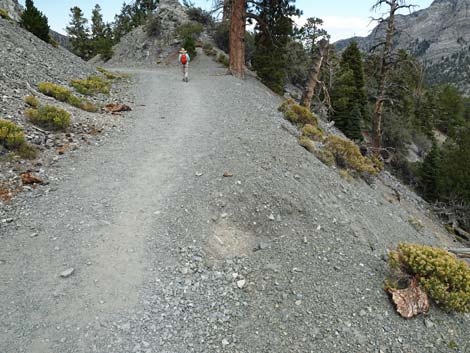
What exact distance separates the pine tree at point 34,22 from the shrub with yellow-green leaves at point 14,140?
13.6 meters

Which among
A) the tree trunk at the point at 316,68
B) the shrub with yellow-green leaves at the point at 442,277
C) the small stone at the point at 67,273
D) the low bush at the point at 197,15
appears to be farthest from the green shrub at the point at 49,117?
the low bush at the point at 197,15

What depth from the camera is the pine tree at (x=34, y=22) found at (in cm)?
1750

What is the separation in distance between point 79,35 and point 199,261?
6305 centimetres

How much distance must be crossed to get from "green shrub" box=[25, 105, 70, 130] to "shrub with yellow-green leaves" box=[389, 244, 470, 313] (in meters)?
9.04

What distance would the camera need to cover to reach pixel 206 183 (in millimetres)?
6980

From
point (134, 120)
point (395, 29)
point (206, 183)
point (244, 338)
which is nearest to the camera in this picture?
point (244, 338)

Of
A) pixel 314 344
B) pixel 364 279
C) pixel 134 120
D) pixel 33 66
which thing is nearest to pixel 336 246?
pixel 364 279

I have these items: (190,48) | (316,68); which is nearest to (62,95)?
(316,68)

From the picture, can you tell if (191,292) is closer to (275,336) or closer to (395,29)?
(275,336)

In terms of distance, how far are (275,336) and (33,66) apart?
531 inches

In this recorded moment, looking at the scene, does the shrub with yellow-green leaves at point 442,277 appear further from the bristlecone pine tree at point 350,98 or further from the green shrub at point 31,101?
the bristlecone pine tree at point 350,98

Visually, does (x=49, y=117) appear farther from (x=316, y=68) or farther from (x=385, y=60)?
(x=385, y=60)

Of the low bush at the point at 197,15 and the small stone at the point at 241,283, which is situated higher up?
the low bush at the point at 197,15

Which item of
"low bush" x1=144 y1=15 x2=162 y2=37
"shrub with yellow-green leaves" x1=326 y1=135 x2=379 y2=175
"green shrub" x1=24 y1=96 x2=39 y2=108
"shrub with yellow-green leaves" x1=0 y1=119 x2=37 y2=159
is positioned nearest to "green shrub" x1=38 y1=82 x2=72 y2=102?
"green shrub" x1=24 y1=96 x2=39 y2=108
